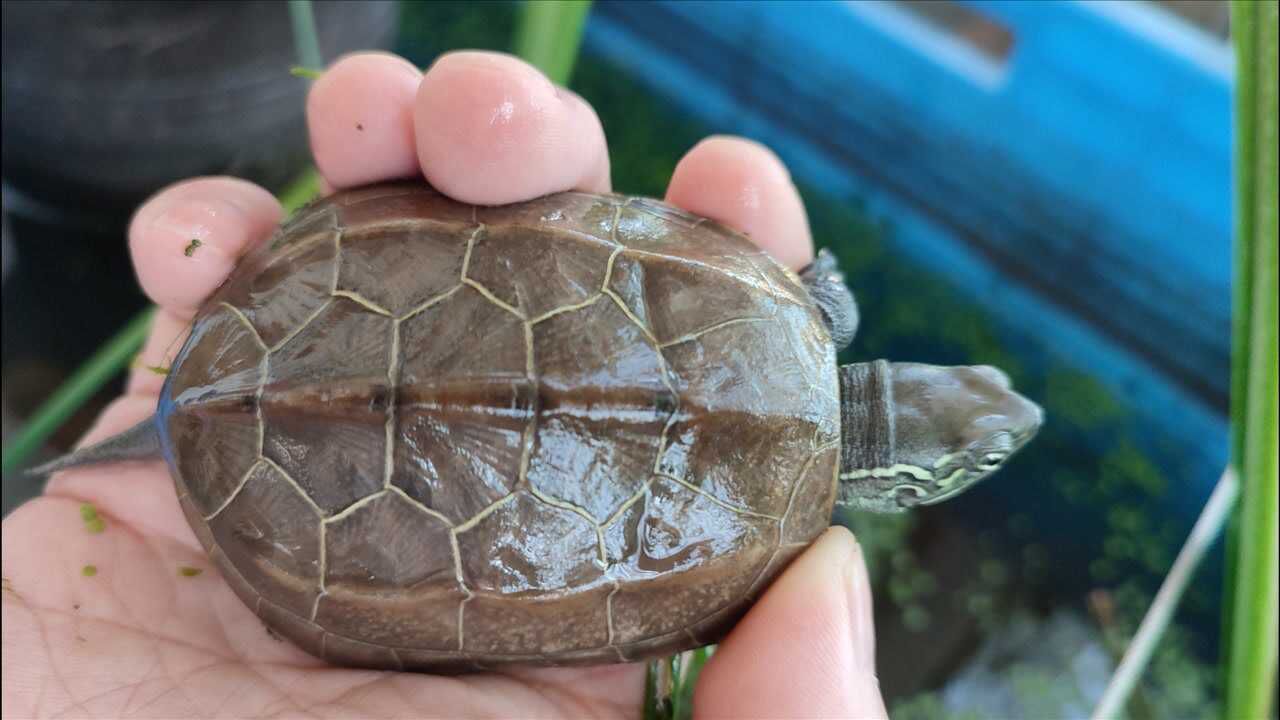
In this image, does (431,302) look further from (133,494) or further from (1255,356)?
(1255,356)

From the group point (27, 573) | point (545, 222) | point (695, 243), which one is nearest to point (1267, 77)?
point (695, 243)

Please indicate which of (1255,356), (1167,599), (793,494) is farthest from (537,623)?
(1167,599)

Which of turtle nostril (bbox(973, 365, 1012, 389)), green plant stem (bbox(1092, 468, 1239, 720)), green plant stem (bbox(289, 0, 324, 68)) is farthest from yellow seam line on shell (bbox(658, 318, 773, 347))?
green plant stem (bbox(1092, 468, 1239, 720))

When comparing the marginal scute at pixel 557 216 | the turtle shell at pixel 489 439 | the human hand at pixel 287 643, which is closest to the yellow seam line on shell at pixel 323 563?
the turtle shell at pixel 489 439

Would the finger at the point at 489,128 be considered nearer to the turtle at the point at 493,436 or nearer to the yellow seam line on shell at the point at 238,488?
the turtle at the point at 493,436

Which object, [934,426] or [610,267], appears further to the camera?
[934,426]

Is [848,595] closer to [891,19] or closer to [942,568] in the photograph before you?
[942,568]
